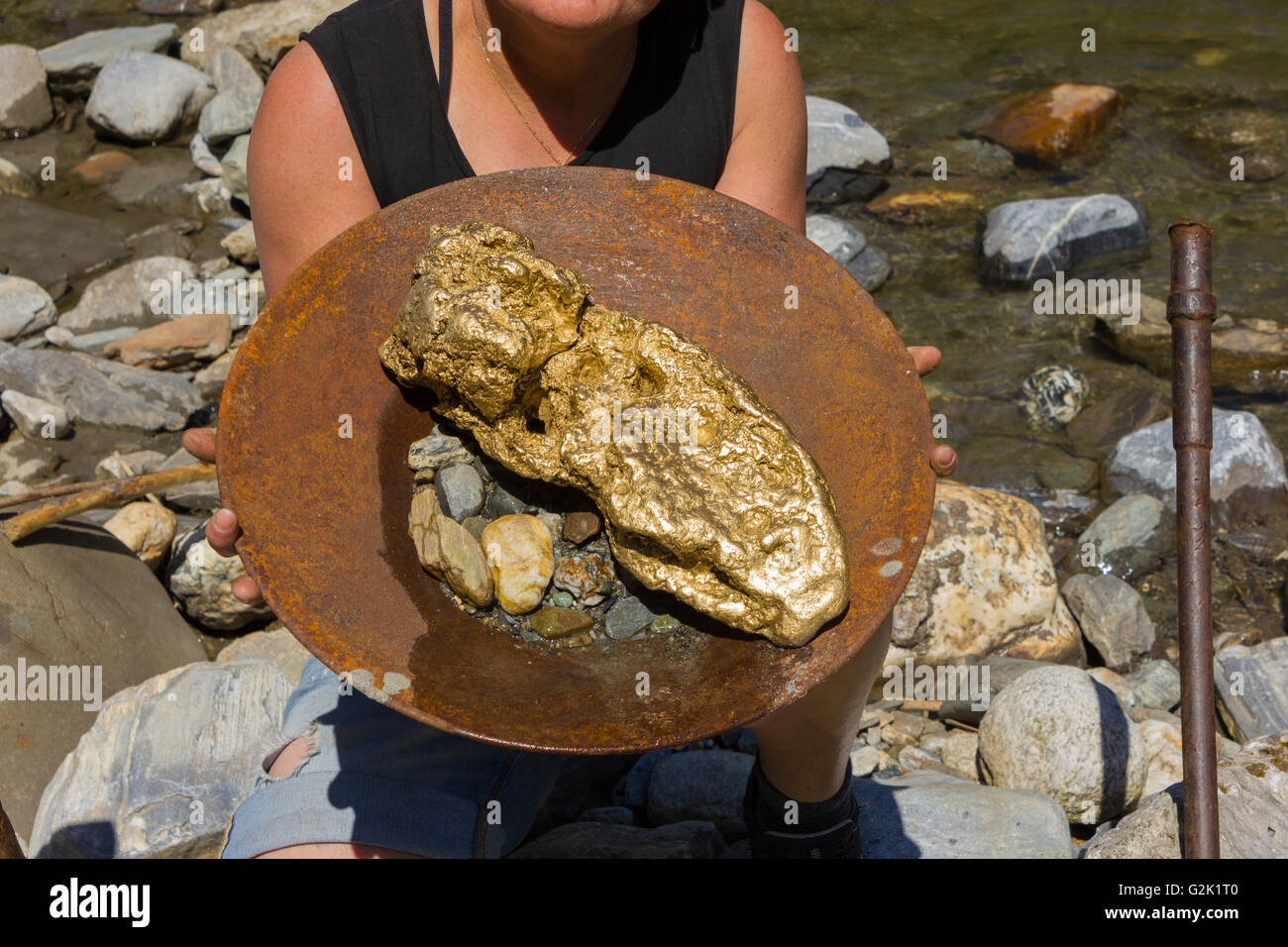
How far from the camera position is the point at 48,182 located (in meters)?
8.00

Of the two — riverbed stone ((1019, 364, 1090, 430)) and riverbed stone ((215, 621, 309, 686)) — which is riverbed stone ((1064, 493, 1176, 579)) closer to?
riverbed stone ((1019, 364, 1090, 430))

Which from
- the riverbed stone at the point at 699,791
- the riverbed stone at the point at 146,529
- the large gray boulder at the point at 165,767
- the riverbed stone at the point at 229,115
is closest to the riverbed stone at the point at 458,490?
the large gray boulder at the point at 165,767

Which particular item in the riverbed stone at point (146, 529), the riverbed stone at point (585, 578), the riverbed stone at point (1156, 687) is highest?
the riverbed stone at point (585, 578)

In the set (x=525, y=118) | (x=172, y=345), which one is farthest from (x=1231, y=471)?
(x=172, y=345)

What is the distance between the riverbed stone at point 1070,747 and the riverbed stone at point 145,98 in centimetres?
752

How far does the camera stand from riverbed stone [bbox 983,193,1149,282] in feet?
21.7

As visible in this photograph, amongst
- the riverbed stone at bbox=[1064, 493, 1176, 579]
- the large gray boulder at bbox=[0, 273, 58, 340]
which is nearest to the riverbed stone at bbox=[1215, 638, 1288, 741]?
the riverbed stone at bbox=[1064, 493, 1176, 579]

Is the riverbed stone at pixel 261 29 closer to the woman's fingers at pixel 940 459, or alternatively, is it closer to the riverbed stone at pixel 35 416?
the riverbed stone at pixel 35 416

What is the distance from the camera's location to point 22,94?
8.60 m

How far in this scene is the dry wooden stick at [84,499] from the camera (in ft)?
12.4

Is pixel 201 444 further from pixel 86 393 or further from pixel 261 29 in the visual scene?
pixel 261 29

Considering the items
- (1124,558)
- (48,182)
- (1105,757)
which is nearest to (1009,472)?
(1124,558)

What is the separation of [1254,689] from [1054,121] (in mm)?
5184

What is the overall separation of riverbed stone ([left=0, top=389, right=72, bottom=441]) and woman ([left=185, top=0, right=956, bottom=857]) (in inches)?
129
